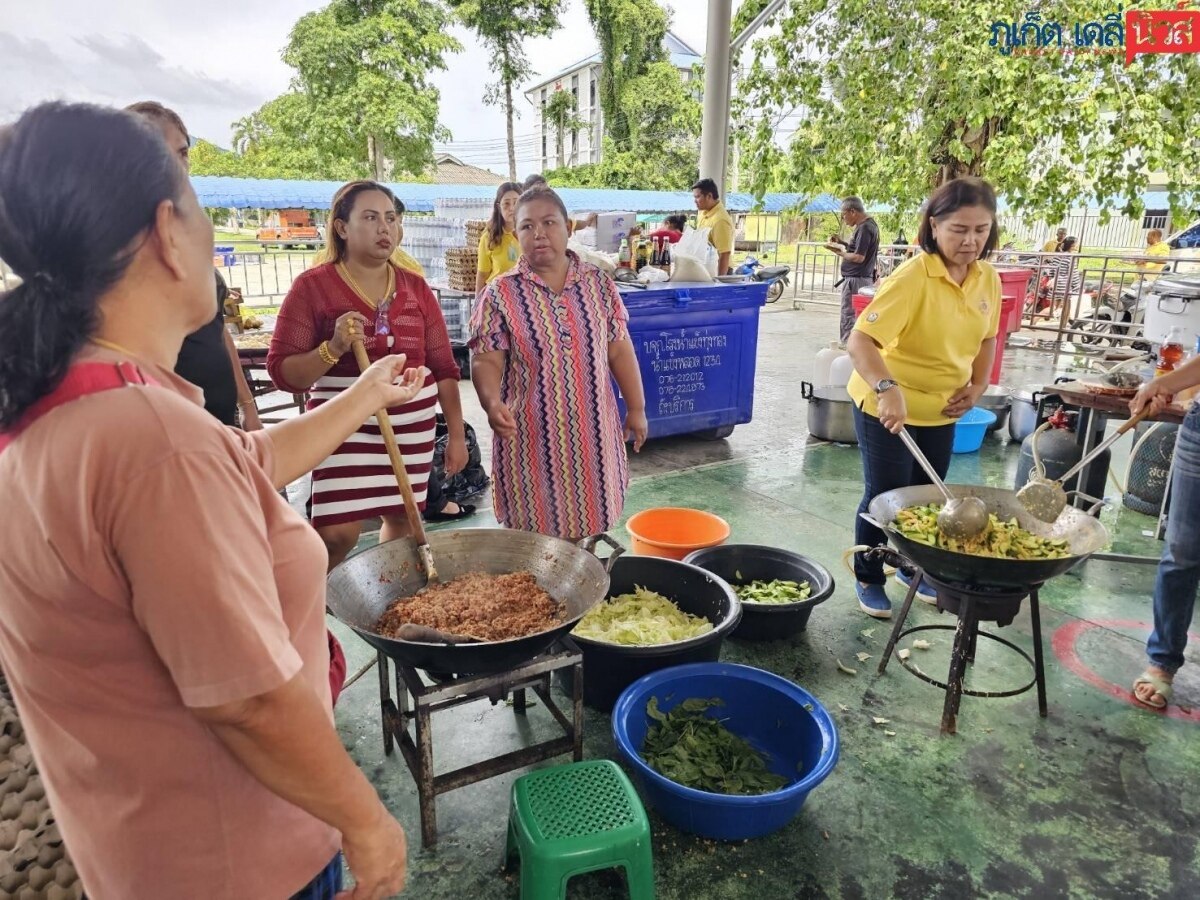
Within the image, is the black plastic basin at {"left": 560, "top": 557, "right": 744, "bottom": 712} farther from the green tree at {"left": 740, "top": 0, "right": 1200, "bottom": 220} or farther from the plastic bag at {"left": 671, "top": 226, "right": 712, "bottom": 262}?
the green tree at {"left": 740, "top": 0, "right": 1200, "bottom": 220}

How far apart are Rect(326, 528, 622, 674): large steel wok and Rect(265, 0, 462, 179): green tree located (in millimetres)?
20291

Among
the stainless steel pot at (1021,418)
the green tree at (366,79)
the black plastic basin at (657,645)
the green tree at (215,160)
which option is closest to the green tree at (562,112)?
the green tree at (366,79)

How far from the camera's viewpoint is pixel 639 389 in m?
2.99

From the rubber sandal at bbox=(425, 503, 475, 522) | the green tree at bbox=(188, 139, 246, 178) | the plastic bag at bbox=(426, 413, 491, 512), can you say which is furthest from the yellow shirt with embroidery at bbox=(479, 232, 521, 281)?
the green tree at bbox=(188, 139, 246, 178)

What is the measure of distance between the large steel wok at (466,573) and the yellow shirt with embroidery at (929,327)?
59.0 inches

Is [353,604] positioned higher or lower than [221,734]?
lower

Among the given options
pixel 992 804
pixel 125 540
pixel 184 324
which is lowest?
pixel 992 804

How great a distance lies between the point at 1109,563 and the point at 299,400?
5.18 meters

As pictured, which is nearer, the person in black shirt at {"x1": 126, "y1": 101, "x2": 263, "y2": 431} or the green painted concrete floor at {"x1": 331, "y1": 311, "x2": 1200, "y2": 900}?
the green painted concrete floor at {"x1": 331, "y1": 311, "x2": 1200, "y2": 900}

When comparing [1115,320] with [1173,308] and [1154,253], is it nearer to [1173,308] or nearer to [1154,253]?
[1154,253]

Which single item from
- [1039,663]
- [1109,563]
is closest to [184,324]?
[1039,663]

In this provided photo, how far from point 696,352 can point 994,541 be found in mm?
3335

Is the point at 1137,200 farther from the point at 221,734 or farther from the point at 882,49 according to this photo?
the point at 221,734

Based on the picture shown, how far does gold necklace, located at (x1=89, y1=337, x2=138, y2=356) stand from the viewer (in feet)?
2.69
